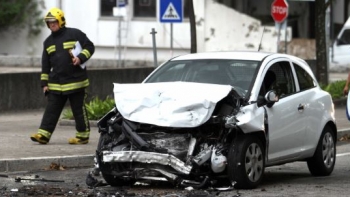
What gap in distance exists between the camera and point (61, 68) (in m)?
14.0

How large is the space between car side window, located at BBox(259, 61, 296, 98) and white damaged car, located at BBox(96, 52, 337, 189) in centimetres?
1

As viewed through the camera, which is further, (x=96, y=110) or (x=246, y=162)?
(x=96, y=110)

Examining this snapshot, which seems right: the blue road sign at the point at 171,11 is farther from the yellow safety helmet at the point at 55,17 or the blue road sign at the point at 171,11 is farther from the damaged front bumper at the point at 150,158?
the damaged front bumper at the point at 150,158

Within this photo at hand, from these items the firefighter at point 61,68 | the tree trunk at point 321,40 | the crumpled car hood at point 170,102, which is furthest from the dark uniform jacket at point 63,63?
the tree trunk at point 321,40

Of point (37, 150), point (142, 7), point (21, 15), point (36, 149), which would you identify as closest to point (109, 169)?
point (37, 150)

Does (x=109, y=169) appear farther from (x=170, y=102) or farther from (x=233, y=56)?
(x=233, y=56)

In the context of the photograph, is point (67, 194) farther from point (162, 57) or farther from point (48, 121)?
point (162, 57)

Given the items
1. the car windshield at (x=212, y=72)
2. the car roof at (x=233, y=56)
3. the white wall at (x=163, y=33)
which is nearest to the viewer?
the car windshield at (x=212, y=72)

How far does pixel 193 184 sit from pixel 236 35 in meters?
26.8

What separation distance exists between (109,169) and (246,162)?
1.39 m

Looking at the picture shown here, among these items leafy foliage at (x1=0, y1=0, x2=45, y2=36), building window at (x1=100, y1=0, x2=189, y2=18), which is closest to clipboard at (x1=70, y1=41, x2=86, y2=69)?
leafy foliage at (x1=0, y1=0, x2=45, y2=36)

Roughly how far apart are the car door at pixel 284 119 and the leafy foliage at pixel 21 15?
26.0m

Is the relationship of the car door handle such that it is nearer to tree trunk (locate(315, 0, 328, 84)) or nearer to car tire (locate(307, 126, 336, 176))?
car tire (locate(307, 126, 336, 176))

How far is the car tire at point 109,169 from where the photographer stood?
10719mm
